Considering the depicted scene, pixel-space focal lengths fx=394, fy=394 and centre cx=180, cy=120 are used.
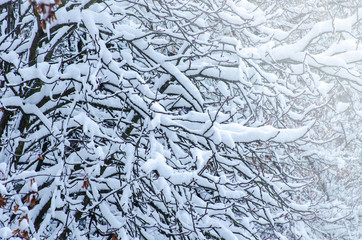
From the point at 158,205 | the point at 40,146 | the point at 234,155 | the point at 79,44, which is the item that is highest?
the point at 79,44

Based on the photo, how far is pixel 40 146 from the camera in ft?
14.9

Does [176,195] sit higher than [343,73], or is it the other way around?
[343,73]

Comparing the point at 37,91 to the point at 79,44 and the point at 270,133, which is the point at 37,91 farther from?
the point at 270,133

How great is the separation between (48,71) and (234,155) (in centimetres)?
187

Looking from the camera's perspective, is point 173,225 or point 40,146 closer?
point 173,225

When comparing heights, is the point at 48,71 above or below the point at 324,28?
below

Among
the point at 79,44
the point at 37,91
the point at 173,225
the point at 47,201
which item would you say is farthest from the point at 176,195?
the point at 79,44

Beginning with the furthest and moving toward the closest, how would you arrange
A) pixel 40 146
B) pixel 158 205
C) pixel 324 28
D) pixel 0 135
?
pixel 40 146
pixel 158 205
pixel 0 135
pixel 324 28

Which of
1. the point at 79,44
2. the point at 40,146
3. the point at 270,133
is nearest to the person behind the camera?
the point at 270,133

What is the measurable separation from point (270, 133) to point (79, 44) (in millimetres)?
3277

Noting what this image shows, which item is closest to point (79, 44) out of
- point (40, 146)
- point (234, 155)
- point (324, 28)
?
point (40, 146)

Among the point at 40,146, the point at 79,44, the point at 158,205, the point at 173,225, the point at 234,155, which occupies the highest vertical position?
the point at 79,44

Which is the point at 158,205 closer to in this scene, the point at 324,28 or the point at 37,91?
the point at 37,91

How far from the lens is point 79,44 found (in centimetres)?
521
